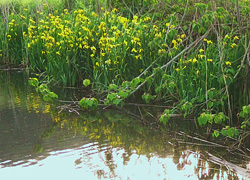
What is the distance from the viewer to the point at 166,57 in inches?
236

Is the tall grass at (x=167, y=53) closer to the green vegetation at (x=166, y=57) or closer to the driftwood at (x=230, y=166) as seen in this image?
the green vegetation at (x=166, y=57)

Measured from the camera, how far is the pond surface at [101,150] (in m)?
3.72

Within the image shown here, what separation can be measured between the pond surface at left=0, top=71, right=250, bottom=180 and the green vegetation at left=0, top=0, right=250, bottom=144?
10.0 inches

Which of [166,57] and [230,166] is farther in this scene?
[166,57]

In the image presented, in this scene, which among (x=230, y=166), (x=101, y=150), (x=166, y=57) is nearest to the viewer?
(x=230, y=166)

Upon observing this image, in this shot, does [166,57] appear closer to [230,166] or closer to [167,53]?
[167,53]

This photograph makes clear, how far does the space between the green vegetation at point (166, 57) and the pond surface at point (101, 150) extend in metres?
0.25

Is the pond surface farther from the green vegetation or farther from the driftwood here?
the green vegetation

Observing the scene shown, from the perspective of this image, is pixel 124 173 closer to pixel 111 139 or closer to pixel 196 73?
pixel 111 139

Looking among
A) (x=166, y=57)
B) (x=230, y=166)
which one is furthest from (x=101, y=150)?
(x=166, y=57)

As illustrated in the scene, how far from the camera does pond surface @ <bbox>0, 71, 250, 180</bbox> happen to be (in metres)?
3.72

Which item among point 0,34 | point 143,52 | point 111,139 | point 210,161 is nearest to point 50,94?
point 111,139

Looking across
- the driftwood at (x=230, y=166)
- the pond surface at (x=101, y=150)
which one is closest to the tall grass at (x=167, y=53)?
the pond surface at (x=101, y=150)

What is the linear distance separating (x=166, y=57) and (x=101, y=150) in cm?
214
